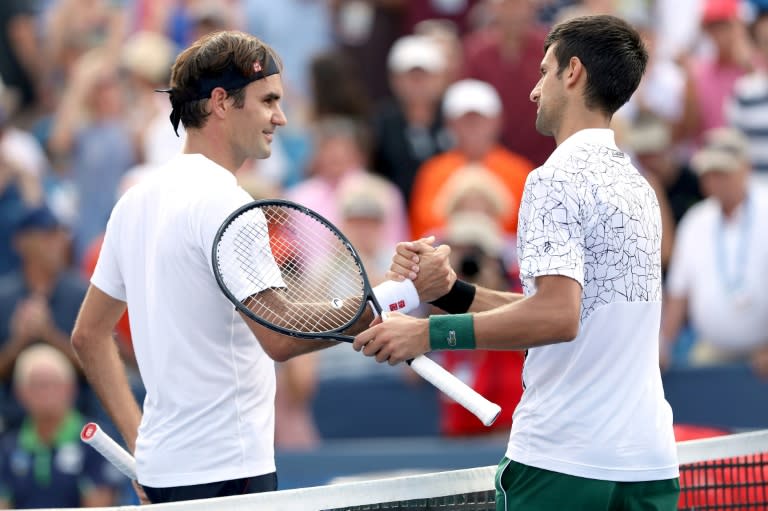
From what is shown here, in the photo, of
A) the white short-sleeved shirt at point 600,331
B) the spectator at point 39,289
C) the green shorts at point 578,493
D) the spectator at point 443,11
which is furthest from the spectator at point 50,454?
the white short-sleeved shirt at point 600,331

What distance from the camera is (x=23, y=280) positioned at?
903cm

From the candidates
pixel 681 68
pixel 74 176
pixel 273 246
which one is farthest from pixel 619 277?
pixel 74 176

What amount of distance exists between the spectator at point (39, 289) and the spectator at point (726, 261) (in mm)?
3545

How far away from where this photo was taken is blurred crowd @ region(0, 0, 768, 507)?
836cm

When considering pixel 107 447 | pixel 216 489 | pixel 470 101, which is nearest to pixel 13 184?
pixel 470 101

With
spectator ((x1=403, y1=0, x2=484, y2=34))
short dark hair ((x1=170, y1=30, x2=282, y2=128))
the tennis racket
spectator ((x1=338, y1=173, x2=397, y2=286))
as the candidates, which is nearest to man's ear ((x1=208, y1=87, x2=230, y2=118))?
short dark hair ((x1=170, y1=30, x2=282, y2=128))

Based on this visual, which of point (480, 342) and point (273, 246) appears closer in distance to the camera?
point (480, 342)

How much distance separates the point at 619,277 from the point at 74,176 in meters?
7.41

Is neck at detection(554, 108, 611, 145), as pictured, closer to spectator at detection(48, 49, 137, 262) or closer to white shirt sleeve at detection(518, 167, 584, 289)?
white shirt sleeve at detection(518, 167, 584, 289)

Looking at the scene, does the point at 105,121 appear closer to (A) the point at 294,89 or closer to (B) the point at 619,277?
(A) the point at 294,89

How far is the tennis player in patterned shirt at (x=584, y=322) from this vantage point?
369 cm

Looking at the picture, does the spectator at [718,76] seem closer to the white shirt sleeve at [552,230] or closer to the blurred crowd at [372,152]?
the blurred crowd at [372,152]

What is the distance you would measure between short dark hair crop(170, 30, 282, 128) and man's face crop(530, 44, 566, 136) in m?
0.84

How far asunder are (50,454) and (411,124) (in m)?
3.42
